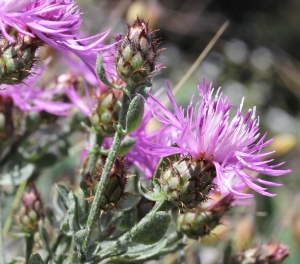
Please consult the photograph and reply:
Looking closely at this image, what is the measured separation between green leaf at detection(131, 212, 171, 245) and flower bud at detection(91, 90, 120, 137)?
30 centimetres

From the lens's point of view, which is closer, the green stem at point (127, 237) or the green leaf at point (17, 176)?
the green stem at point (127, 237)

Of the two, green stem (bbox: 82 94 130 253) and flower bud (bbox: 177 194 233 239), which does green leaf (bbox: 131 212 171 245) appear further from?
flower bud (bbox: 177 194 233 239)

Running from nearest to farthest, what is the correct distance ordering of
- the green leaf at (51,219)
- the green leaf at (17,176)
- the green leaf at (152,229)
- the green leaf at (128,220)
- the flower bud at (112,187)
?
the green leaf at (152,229) → the flower bud at (112,187) → the green leaf at (128,220) → the green leaf at (51,219) → the green leaf at (17,176)

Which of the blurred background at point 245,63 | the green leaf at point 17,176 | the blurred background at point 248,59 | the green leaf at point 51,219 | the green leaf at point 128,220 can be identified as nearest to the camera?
the green leaf at point 128,220

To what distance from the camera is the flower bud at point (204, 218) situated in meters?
1.15

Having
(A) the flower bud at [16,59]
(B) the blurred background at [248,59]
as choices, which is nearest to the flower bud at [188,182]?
(A) the flower bud at [16,59]

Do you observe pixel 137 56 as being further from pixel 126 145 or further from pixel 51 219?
pixel 51 219

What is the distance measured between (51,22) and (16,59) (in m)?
0.10

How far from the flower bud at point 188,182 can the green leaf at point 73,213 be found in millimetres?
163

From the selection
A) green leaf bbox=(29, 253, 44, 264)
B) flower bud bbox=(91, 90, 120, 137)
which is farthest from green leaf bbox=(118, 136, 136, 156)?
green leaf bbox=(29, 253, 44, 264)

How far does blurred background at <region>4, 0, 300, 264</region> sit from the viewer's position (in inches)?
90.7

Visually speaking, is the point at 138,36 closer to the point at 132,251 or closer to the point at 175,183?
the point at 175,183

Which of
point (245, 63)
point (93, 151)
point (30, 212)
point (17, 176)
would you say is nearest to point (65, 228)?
point (93, 151)

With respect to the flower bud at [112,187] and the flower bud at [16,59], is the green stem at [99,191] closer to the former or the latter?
the flower bud at [112,187]
